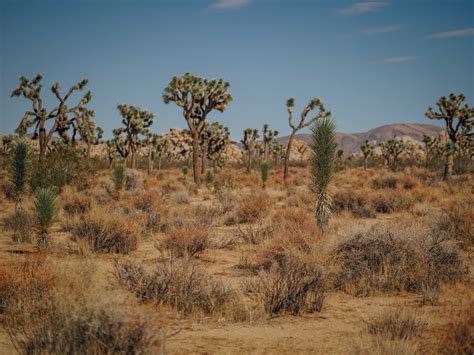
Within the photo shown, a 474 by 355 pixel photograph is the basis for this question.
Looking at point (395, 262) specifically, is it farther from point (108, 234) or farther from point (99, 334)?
point (108, 234)

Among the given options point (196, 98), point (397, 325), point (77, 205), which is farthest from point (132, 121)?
point (397, 325)

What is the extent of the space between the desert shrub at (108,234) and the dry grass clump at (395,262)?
15.5 feet

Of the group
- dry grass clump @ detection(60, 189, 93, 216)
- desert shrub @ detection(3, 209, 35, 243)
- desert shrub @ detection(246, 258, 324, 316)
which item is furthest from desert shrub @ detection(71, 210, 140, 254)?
dry grass clump @ detection(60, 189, 93, 216)

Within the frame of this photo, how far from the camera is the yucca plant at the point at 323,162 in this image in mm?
9828

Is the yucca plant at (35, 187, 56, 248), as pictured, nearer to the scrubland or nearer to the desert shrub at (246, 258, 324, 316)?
the scrubland

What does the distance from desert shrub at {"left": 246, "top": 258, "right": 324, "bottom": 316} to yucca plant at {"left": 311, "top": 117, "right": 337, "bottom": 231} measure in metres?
3.71

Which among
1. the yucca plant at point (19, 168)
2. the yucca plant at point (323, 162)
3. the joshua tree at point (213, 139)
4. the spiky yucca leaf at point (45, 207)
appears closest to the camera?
the spiky yucca leaf at point (45, 207)

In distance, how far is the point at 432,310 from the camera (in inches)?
225

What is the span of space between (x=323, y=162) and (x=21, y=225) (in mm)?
8352

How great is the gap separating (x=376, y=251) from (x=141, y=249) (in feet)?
18.1

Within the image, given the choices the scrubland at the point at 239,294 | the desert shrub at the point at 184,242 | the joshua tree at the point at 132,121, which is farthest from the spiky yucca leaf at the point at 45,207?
the joshua tree at the point at 132,121

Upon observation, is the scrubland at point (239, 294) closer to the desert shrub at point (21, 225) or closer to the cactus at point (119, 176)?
the desert shrub at point (21, 225)

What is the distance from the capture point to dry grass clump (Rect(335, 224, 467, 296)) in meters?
6.79

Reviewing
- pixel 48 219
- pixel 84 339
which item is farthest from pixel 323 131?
pixel 84 339
